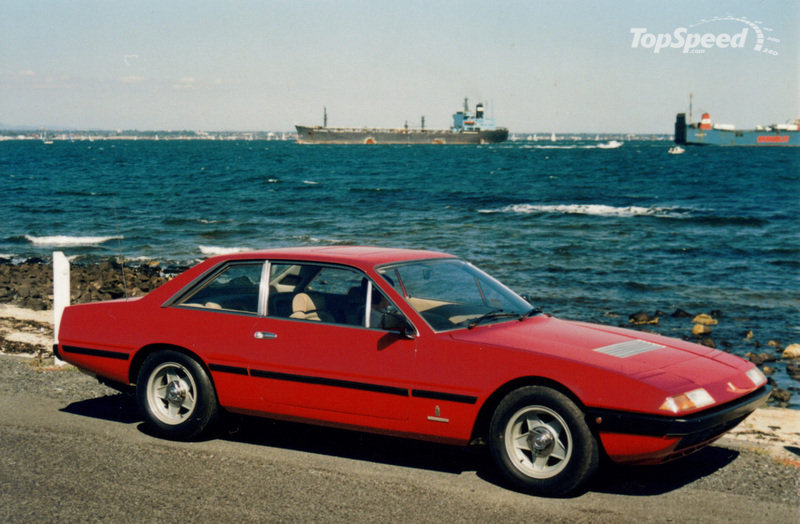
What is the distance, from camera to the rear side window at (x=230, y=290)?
5.58m

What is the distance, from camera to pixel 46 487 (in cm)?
461

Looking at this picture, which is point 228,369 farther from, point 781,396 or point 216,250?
point 216,250

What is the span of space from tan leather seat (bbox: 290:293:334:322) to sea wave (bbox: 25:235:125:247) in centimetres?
2252

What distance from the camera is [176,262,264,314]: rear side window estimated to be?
5.58m

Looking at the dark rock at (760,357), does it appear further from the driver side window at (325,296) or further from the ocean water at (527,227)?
the driver side window at (325,296)

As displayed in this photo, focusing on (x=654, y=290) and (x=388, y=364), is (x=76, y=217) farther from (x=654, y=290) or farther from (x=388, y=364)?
(x=388, y=364)

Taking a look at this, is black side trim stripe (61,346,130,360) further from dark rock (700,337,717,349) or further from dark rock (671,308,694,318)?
dark rock (671,308,694,318)

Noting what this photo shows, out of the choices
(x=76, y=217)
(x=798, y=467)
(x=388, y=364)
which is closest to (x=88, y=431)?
(x=388, y=364)

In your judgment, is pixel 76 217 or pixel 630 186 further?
pixel 630 186

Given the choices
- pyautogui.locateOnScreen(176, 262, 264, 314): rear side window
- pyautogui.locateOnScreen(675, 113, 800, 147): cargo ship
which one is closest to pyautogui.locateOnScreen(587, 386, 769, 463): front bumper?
pyautogui.locateOnScreen(176, 262, 264, 314): rear side window

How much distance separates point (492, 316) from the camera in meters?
5.24

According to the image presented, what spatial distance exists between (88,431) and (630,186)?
49.9 m

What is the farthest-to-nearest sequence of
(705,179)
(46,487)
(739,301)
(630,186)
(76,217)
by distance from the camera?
(705,179)
(630,186)
(76,217)
(739,301)
(46,487)

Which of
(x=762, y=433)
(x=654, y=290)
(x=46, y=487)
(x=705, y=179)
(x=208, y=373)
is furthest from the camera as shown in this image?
(x=705, y=179)
